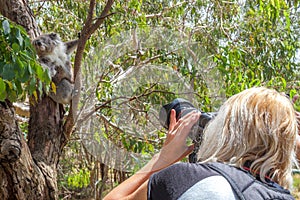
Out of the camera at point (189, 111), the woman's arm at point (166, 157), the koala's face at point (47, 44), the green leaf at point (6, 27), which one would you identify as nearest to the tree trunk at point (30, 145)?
the green leaf at point (6, 27)

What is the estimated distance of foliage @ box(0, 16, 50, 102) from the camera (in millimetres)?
1793

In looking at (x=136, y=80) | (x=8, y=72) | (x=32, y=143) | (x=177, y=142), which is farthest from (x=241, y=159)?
(x=32, y=143)

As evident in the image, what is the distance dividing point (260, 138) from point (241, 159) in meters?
0.05

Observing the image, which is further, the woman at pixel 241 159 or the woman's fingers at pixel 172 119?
the woman's fingers at pixel 172 119

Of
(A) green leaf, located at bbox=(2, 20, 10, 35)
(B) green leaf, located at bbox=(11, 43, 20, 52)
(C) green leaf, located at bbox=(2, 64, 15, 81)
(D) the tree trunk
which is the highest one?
(A) green leaf, located at bbox=(2, 20, 10, 35)

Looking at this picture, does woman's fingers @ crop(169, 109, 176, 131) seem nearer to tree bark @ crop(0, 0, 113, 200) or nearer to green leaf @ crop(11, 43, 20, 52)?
green leaf @ crop(11, 43, 20, 52)

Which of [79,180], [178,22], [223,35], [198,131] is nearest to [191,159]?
[198,131]

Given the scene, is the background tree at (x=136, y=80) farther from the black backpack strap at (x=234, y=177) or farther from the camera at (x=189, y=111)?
the black backpack strap at (x=234, y=177)

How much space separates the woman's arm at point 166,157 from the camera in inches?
34.3

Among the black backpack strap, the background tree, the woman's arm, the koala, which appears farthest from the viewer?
the koala

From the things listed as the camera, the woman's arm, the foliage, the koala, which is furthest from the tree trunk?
the woman's arm

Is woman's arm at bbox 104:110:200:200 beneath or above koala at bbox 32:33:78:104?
above

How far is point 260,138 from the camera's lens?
2.59 feet

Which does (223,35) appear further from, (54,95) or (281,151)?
(281,151)
